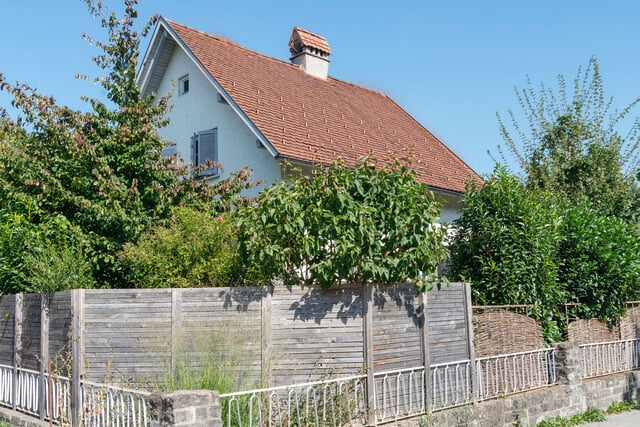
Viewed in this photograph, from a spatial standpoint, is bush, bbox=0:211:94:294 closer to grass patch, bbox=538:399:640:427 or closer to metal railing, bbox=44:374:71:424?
metal railing, bbox=44:374:71:424

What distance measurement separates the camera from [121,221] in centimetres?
1096

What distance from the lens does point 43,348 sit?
9109mm

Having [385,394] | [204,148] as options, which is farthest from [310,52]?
[385,394]

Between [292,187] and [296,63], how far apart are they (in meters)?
12.5

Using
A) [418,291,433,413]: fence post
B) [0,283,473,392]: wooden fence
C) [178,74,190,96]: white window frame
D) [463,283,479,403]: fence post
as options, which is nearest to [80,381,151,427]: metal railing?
[0,283,473,392]: wooden fence

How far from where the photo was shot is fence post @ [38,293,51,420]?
9047 millimetres

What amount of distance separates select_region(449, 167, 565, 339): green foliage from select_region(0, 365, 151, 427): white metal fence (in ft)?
22.0

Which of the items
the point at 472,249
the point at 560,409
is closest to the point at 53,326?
the point at 472,249

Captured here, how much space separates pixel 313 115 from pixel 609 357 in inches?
350

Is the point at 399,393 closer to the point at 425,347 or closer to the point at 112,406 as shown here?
the point at 425,347

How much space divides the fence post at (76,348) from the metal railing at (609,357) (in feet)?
30.2

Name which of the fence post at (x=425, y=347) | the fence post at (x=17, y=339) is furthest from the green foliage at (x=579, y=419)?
the fence post at (x=17, y=339)

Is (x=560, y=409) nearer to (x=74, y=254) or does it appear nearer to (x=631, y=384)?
(x=631, y=384)

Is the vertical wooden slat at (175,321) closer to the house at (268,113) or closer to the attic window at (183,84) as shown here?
the house at (268,113)
